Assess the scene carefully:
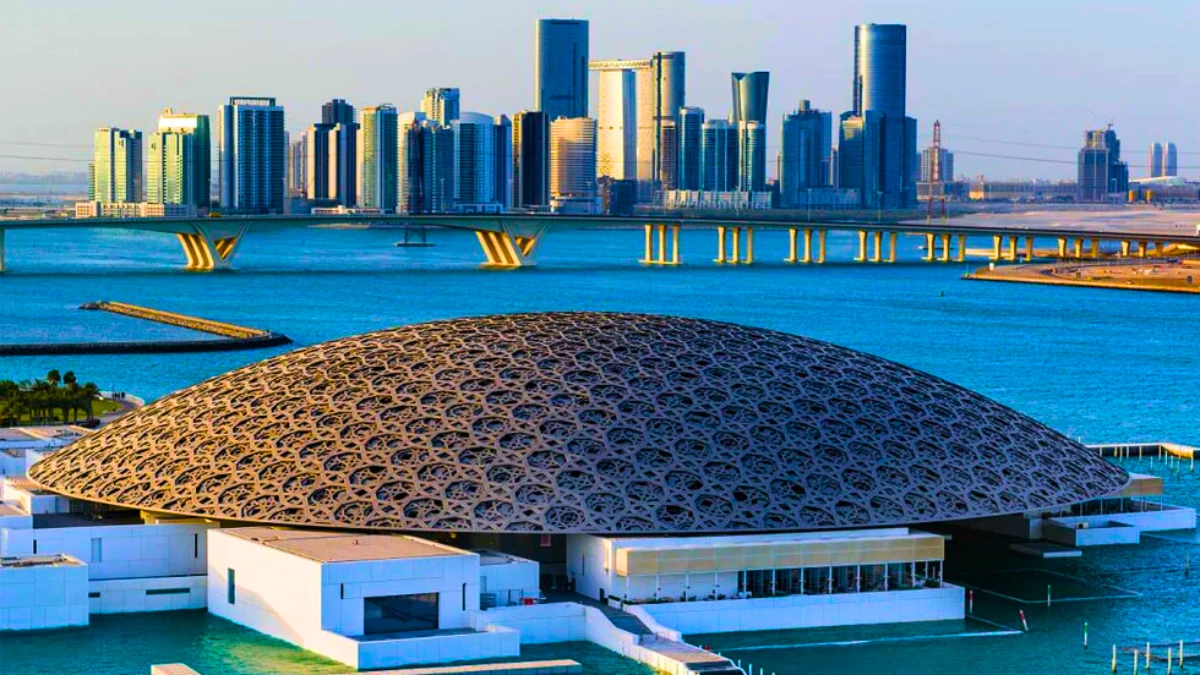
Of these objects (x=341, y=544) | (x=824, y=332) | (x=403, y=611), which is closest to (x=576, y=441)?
(x=341, y=544)

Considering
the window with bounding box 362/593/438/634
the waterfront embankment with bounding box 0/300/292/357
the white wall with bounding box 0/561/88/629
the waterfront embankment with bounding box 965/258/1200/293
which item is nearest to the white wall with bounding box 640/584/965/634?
the window with bounding box 362/593/438/634

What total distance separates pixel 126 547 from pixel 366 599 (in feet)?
17.4

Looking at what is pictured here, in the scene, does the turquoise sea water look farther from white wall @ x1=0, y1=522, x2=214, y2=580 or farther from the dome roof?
the dome roof

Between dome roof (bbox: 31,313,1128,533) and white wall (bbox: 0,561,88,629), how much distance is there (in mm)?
2897

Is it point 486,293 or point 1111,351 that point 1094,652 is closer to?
point 1111,351

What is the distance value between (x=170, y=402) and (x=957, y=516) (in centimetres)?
1385

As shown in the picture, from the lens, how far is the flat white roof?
35.3 metres

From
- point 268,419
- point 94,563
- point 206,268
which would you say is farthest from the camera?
point 206,268

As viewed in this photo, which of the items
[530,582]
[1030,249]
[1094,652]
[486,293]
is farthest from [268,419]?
[1030,249]

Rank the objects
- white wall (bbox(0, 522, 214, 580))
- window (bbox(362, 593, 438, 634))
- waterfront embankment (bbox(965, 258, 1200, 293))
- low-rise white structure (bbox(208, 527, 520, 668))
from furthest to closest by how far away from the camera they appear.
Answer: waterfront embankment (bbox(965, 258, 1200, 293))
white wall (bbox(0, 522, 214, 580))
window (bbox(362, 593, 438, 634))
low-rise white structure (bbox(208, 527, 520, 668))

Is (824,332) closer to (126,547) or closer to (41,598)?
(126,547)

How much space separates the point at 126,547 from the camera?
38250mm

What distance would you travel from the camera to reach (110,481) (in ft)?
133

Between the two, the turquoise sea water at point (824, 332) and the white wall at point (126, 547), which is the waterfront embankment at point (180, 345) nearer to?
the turquoise sea water at point (824, 332)
